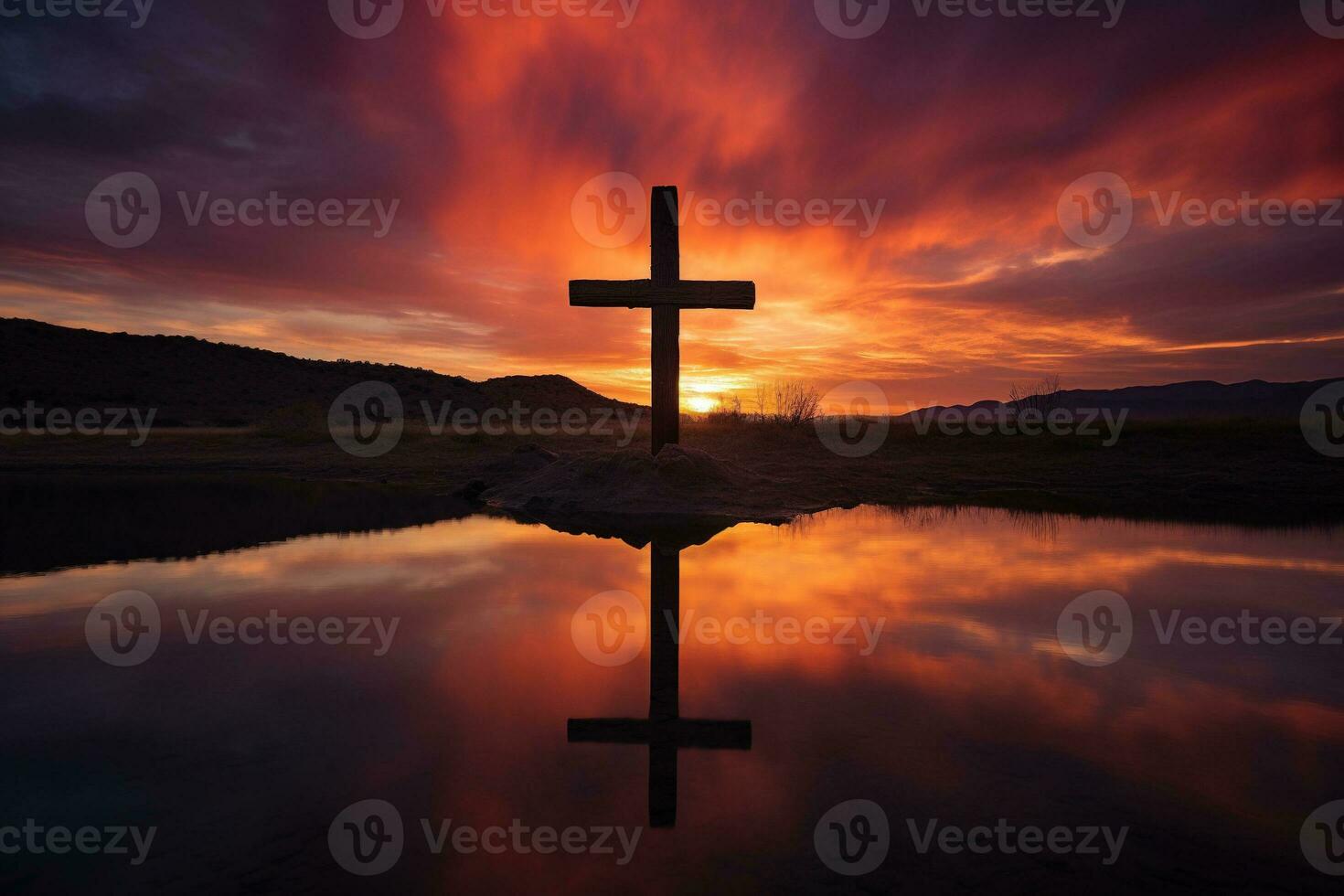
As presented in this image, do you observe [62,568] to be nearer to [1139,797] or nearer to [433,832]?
[433,832]

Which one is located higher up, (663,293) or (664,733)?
(663,293)

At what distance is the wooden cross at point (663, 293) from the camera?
38.5 ft

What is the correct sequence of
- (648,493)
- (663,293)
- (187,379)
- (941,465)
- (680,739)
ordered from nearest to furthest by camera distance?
(680,739) < (648,493) < (663,293) < (941,465) < (187,379)

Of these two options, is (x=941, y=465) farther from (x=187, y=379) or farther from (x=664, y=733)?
(x=187, y=379)

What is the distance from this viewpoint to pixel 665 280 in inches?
465

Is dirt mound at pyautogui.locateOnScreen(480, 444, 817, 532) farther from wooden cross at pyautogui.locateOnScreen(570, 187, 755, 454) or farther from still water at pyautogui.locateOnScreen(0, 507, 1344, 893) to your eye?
still water at pyautogui.locateOnScreen(0, 507, 1344, 893)

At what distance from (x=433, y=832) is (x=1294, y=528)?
11634 millimetres

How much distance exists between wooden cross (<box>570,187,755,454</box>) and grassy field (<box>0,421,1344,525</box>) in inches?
95.6

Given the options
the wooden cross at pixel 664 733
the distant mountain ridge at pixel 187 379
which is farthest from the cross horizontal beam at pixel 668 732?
the distant mountain ridge at pixel 187 379

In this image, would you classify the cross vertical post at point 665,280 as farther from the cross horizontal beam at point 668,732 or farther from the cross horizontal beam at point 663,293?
the cross horizontal beam at point 668,732

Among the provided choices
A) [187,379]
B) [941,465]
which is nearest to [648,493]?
[941,465]

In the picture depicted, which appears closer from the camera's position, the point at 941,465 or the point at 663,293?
the point at 663,293

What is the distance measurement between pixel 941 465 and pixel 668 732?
51.6 feet

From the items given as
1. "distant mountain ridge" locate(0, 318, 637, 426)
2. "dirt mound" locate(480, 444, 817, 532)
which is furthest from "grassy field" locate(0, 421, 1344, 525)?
"distant mountain ridge" locate(0, 318, 637, 426)
